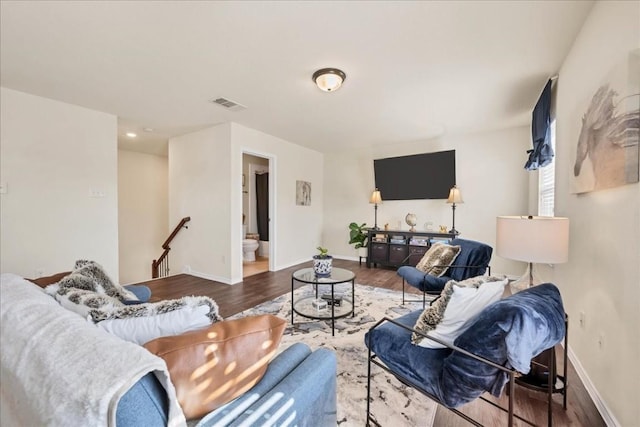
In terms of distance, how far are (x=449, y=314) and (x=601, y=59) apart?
1.90 metres

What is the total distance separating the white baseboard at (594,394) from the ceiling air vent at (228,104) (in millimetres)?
4076

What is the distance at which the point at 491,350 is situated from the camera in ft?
3.72

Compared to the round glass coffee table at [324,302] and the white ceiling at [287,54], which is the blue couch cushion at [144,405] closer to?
the round glass coffee table at [324,302]

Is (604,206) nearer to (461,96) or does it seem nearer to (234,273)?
(461,96)

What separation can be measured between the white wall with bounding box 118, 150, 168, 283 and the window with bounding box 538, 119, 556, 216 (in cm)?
699

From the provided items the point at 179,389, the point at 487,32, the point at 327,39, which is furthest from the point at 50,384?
the point at 487,32

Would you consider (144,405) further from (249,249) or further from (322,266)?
(249,249)

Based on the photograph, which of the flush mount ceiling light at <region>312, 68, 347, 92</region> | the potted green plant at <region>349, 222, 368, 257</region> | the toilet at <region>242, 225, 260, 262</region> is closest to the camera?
the flush mount ceiling light at <region>312, 68, 347, 92</region>

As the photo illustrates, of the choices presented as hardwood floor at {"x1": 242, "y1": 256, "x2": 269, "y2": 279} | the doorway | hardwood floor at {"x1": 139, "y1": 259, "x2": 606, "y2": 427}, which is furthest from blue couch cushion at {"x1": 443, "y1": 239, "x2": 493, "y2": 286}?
the doorway

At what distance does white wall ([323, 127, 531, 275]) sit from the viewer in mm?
4492

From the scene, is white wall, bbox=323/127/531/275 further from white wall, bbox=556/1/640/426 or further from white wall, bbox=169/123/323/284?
white wall, bbox=556/1/640/426

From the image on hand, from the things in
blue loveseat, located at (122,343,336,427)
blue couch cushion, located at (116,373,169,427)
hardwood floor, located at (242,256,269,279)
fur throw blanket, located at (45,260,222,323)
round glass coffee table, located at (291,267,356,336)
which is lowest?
hardwood floor, located at (242,256,269,279)

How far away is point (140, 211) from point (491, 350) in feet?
22.0

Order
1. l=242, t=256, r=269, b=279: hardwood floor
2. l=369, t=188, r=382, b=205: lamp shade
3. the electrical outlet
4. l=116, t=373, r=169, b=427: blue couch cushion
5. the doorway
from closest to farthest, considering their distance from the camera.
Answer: l=116, t=373, r=169, b=427: blue couch cushion
the electrical outlet
l=242, t=256, r=269, b=279: hardwood floor
l=369, t=188, r=382, b=205: lamp shade
the doorway
